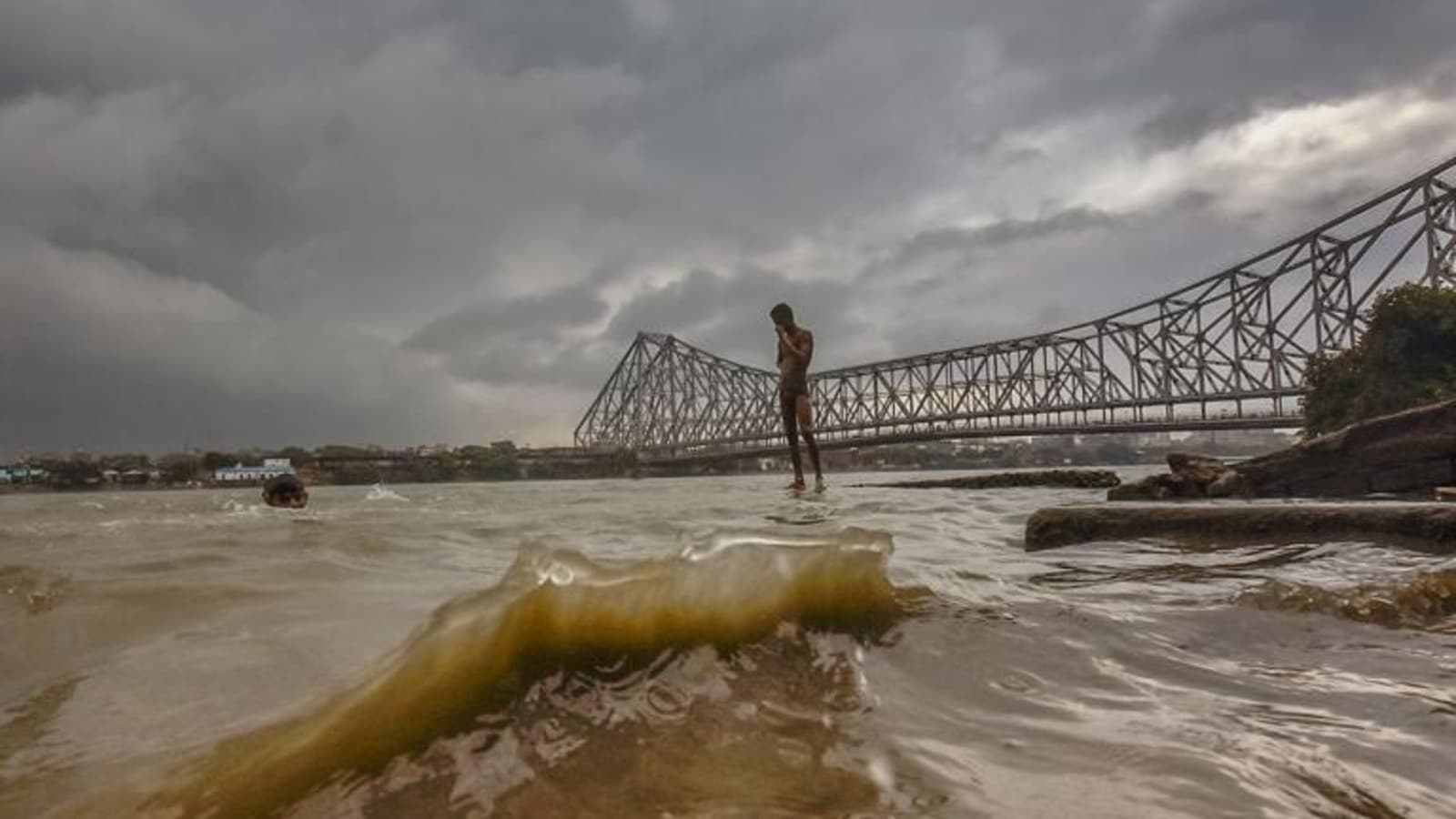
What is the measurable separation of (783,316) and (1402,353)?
60.4 ft

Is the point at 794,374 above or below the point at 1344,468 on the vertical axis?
above

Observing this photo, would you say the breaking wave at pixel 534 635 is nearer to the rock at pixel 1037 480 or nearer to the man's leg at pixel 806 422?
the man's leg at pixel 806 422

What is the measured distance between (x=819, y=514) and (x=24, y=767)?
4159 mm

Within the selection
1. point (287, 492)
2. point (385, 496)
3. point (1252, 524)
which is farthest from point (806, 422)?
point (385, 496)

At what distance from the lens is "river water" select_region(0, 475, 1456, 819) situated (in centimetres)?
108

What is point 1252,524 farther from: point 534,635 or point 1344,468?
point 1344,468

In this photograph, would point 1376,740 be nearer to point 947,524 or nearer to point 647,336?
point 947,524

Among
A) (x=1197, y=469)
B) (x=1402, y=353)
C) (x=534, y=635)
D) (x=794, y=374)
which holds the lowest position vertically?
(x=1197, y=469)

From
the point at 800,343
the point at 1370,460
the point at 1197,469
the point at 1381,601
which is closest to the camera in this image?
the point at 1381,601

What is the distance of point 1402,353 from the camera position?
754 inches

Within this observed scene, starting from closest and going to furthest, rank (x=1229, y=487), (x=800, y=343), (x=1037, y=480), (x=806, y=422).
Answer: (x=1229, y=487), (x=800, y=343), (x=806, y=422), (x=1037, y=480)

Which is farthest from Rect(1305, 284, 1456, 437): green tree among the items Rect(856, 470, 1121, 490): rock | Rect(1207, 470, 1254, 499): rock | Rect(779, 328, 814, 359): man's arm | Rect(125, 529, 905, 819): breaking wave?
Rect(125, 529, 905, 819): breaking wave

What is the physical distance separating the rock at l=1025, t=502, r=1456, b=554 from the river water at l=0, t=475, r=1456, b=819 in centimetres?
95

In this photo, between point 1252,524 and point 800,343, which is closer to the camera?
point 1252,524
